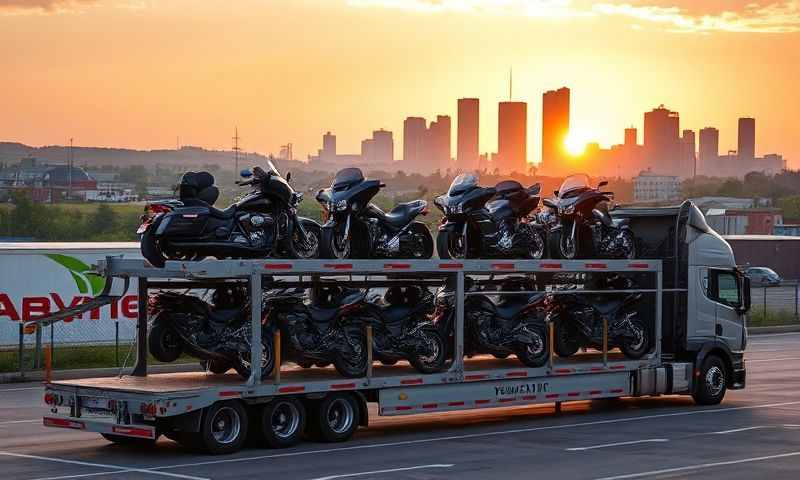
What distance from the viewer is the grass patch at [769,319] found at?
159 feet

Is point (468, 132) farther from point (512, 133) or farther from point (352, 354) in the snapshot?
point (352, 354)

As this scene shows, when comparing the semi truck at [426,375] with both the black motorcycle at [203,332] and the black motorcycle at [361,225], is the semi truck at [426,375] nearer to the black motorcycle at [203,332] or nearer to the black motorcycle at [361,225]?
the black motorcycle at [203,332]

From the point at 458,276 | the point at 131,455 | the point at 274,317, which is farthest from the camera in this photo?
the point at 458,276

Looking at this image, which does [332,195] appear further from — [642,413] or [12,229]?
[12,229]

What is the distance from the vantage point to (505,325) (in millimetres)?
21297

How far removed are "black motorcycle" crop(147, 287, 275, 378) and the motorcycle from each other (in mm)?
5856

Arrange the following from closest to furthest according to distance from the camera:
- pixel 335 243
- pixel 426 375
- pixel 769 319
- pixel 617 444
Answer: pixel 617 444 → pixel 335 243 → pixel 426 375 → pixel 769 319

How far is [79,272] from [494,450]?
801 inches

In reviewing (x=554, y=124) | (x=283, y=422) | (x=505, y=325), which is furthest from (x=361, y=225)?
(x=554, y=124)

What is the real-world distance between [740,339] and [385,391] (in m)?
8.34

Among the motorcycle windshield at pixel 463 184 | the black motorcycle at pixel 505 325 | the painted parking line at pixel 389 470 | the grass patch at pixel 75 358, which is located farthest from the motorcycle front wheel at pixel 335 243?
the grass patch at pixel 75 358

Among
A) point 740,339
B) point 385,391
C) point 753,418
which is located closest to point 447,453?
point 385,391

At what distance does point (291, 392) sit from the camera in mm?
17953

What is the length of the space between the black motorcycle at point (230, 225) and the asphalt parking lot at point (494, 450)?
256 cm
